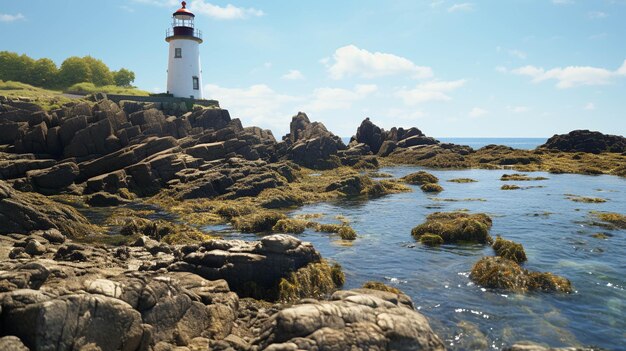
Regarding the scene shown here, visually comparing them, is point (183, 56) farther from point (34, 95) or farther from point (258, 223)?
point (258, 223)

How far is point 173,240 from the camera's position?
30.0m

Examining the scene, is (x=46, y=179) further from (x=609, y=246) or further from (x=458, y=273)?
(x=609, y=246)

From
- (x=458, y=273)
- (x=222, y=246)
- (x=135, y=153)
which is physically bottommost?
(x=458, y=273)

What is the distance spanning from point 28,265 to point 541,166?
290 ft

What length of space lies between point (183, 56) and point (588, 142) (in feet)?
309

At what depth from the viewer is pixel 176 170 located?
53.7 meters

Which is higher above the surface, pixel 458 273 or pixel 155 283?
pixel 155 283

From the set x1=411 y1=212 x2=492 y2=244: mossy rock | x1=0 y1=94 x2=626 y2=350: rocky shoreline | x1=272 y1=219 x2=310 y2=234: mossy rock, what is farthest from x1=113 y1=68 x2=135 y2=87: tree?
x1=411 y1=212 x2=492 y2=244: mossy rock

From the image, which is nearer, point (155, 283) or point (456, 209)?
point (155, 283)

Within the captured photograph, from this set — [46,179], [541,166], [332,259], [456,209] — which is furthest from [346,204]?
[541,166]

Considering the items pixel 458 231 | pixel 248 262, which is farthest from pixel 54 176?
pixel 458 231

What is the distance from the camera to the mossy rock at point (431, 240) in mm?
30750

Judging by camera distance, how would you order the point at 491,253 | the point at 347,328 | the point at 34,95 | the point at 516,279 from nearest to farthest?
the point at 347,328, the point at 516,279, the point at 491,253, the point at 34,95

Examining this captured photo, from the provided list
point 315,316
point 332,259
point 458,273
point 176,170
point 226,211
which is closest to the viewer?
point 315,316
